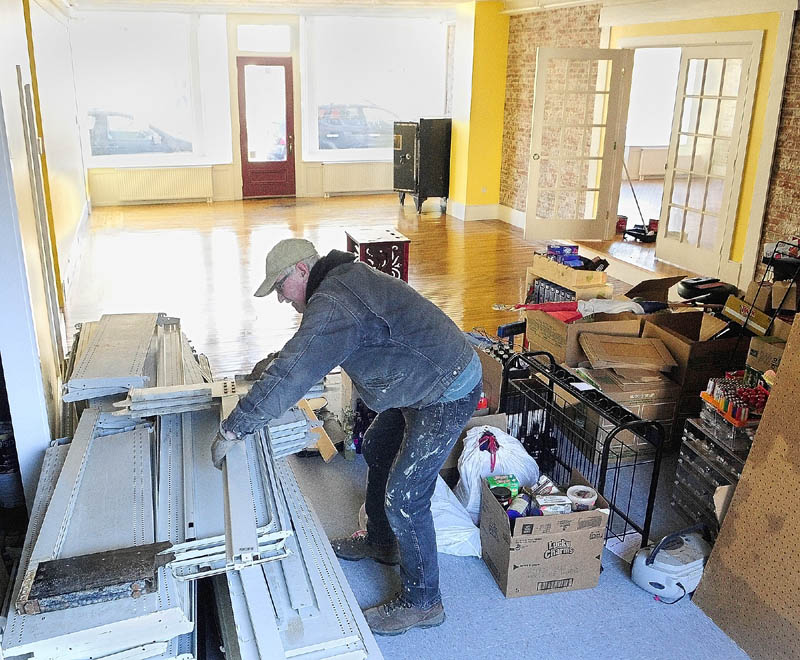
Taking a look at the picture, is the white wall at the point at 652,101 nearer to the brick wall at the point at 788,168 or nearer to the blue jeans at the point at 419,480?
the brick wall at the point at 788,168

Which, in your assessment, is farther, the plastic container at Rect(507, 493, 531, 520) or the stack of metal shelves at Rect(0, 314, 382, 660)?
the plastic container at Rect(507, 493, 531, 520)

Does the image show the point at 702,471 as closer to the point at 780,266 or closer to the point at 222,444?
the point at 780,266

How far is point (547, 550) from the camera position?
2752 millimetres

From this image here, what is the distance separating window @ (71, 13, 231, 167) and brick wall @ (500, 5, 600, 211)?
13.9ft

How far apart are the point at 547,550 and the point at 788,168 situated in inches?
172

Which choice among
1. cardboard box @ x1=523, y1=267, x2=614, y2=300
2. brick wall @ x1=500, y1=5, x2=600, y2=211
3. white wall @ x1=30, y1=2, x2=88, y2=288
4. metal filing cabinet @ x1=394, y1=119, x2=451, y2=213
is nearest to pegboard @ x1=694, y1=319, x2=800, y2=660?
cardboard box @ x1=523, y1=267, x2=614, y2=300

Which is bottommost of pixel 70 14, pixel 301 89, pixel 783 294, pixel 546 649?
pixel 546 649

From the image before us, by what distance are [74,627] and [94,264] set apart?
6.51 metres

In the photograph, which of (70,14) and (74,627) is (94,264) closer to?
(70,14)

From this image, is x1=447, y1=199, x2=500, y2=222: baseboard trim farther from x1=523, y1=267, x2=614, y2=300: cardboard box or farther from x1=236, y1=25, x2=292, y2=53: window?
x1=523, y1=267, x2=614, y2=300: cardboard box

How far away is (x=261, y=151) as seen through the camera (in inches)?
444

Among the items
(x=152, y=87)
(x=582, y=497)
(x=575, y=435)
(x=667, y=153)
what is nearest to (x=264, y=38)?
(x=152, y=87)

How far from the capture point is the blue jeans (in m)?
2.46

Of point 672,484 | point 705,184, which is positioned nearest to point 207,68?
point 705,184
